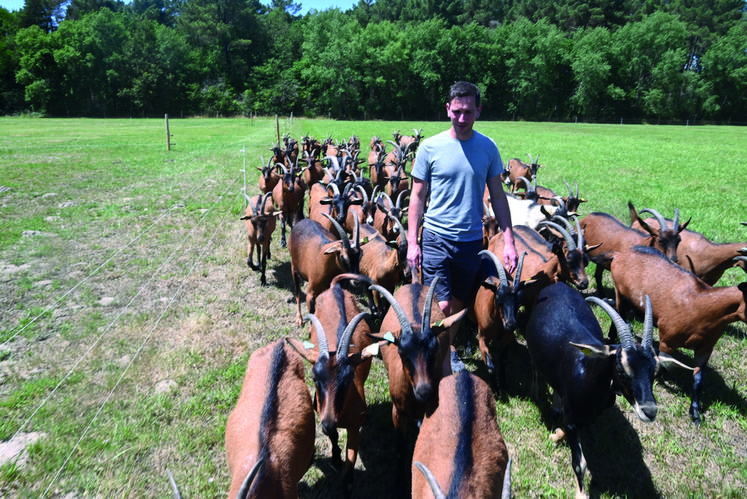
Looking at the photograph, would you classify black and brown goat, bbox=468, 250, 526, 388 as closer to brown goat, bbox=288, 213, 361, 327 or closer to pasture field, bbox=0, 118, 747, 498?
pasture field, bbox=0, 118, 747, 498

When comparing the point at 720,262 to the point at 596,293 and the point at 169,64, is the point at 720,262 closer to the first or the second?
the point at 596,293

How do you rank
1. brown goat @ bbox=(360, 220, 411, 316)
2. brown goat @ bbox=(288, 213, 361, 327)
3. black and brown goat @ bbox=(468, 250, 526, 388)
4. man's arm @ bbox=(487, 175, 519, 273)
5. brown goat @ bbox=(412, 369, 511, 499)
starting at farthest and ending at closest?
brown goat @ bbox=(360, 220, 411, 316)
brown goat @ bbox=(288, 213, 361, 327)
black and brown goat @ bbox=(468, 250, 526, 388)
man's arm @ bbox=(487, 175, 519, 273)
brown goat @ bbox=(412, 369, 511, 499)

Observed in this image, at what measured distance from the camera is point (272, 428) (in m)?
3.36

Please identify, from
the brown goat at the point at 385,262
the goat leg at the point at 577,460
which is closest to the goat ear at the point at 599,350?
the goat leg at the point at 577,460

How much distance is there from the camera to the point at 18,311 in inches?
252

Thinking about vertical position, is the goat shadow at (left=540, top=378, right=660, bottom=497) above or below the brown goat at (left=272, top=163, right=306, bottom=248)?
below

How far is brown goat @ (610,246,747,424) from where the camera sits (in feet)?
16.2

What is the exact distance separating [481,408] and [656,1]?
109965 millimetres

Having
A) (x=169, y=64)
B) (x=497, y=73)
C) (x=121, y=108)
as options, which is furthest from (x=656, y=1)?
(x=121, y=108)

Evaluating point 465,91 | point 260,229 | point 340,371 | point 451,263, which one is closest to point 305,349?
point 340,371

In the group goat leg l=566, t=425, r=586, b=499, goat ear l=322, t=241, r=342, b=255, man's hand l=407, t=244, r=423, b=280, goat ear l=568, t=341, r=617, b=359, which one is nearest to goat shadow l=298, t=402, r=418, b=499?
goat leg l=566, t=425, r=586, b=499

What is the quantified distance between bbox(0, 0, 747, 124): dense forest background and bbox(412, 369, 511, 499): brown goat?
6630 centimetres

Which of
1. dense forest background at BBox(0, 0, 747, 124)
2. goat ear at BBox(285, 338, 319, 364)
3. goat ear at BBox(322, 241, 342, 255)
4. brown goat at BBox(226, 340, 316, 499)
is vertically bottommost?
brown goat at BBox(226, 340, 316, 499)

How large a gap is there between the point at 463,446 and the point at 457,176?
236 cm
